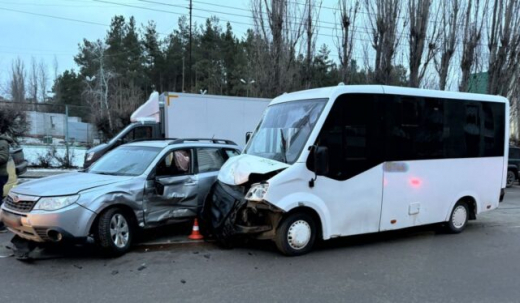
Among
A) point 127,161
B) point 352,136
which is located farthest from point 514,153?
point 127,161

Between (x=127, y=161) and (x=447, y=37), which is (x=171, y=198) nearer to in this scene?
(x=127, y=161)

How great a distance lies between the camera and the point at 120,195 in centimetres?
566

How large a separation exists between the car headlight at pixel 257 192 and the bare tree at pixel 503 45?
20788 mm

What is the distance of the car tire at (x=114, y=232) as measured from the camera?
5.40 m

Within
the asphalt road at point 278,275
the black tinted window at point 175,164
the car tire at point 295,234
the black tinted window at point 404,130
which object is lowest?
the asphalt road at point 278,275

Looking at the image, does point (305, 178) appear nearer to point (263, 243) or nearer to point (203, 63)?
point (263, 243)

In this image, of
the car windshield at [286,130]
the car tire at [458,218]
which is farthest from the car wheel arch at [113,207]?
the car tire at [458,218]

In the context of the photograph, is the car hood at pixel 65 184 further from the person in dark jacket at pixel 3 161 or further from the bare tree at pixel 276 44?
the bare tree at pixel 276 44

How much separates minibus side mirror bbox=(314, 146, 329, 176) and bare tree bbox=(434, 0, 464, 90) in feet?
63.3

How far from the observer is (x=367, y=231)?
6.39 m

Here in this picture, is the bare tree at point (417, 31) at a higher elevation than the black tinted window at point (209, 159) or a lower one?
higher

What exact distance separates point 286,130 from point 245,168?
0.89 meters

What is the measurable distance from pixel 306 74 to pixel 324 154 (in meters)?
17.7

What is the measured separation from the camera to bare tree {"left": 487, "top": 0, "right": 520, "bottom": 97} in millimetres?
21797
